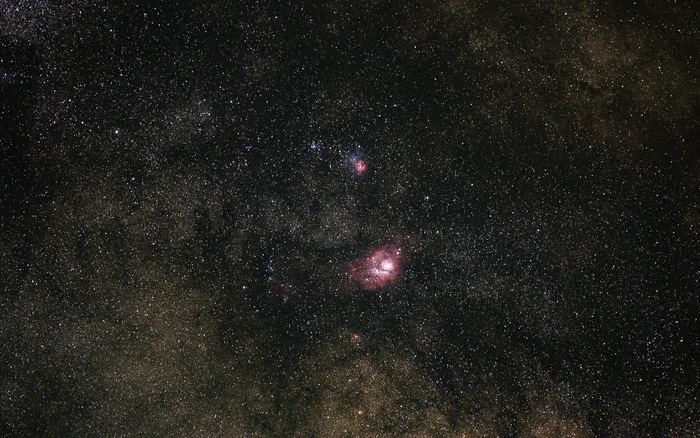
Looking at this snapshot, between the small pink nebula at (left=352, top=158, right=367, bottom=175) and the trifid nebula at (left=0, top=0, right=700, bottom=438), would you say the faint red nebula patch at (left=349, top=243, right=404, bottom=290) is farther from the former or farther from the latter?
the small pink nebula at (left=352, top=158, right=367, bottom=175)

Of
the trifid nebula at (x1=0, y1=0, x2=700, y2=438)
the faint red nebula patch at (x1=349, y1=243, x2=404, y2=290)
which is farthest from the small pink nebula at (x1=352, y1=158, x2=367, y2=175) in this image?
the faint red nebula patch at (x1=349, y1=243, x2=404, y2=290)

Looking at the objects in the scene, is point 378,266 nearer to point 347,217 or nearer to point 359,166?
point 347,217

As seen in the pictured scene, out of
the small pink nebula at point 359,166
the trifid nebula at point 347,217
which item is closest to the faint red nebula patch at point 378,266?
Result: the trifid nebula at point 347,217

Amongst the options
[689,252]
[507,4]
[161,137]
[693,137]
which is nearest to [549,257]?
[689,252]

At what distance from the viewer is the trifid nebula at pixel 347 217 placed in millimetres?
1493

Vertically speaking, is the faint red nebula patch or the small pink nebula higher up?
the small pink nebula

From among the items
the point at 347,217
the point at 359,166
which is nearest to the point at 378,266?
the point at 347,217

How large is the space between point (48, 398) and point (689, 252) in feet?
8.36

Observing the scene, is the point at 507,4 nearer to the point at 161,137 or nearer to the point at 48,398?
the point at 161,137

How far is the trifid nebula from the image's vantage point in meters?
1.49

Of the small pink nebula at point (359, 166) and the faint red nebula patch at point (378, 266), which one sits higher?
the small pink nebula at point (359, 166)

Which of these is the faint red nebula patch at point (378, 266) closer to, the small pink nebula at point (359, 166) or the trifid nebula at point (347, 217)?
the trifid nebula at point (347, 217)

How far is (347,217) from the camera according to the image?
1.51 metres

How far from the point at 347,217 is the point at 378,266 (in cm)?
22
